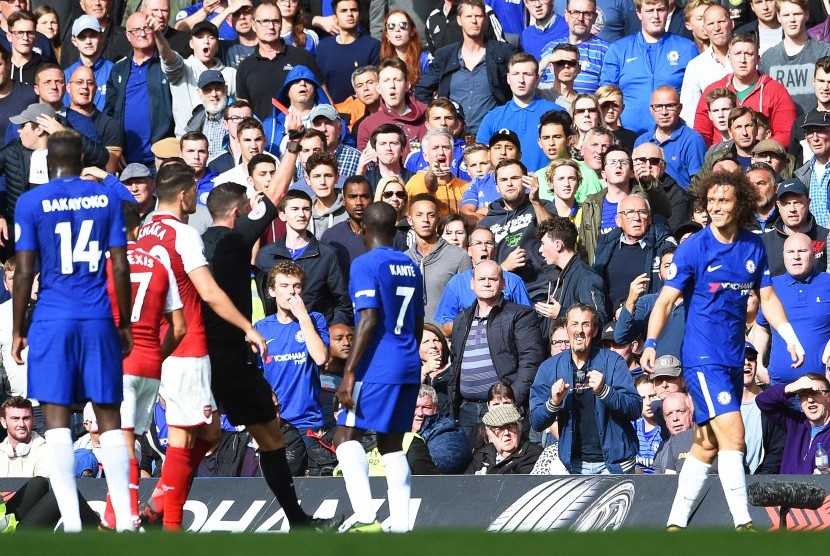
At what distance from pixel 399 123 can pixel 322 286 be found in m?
2.66

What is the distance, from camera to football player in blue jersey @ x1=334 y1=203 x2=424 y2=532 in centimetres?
984

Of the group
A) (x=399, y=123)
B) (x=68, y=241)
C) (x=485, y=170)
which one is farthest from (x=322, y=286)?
(x=68, y=241)

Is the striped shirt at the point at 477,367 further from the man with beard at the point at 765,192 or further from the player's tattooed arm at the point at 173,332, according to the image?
the player's tattooed arm at the point at 173,332

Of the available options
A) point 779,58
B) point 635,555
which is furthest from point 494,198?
point 635,555

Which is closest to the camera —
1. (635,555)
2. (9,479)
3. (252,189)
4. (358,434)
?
(635,555)

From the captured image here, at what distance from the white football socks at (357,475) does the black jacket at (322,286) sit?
3.59 m

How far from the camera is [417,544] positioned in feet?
15.4

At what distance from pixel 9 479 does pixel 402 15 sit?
6626 millimetres

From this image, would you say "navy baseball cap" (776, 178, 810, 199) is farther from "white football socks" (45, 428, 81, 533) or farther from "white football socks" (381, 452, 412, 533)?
"white football socks" (45, 428, 81, 533)

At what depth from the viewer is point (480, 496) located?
10805 millimetres

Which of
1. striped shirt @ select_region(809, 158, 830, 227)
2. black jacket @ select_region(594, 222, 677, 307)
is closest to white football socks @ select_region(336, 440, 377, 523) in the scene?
black jacket @ select_region(594, 222, 677, 307)

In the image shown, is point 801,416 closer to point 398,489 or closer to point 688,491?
point 688,491

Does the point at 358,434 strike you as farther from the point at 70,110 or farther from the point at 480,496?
the point at 70,110

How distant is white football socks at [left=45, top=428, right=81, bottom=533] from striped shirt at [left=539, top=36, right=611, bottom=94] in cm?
824
